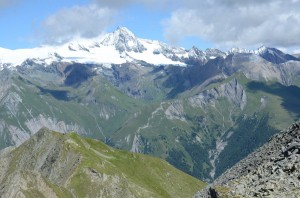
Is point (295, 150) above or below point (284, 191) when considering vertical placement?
above

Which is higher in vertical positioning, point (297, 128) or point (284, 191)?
point (297, 128)

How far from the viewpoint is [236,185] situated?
4731 cm

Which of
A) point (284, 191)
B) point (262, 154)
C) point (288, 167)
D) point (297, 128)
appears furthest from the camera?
point (262, 154)

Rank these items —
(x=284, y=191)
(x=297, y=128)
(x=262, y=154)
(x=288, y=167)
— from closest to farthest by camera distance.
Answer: (x=284, y=191), (x=288, y=167), (x=297, y=128), (x=262, y=154)

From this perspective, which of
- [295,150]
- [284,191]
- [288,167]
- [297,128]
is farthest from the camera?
[297,128]

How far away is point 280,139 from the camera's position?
6141 centimetres

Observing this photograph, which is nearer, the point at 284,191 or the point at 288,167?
the point at 284,191

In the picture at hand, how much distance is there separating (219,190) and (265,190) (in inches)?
264

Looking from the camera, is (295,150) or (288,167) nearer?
(288,167)

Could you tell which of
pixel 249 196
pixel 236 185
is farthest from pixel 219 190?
pixel 249 196

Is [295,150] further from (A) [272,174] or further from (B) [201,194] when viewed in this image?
(B) [201,194]

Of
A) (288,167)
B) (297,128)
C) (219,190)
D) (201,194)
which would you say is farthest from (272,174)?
(201,194)

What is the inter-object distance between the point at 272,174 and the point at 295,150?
352 centimetres

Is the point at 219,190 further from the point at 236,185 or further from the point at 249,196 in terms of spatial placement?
the point at 249,196
